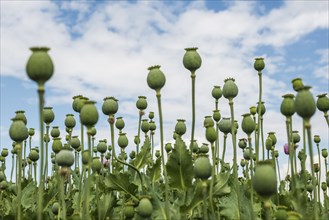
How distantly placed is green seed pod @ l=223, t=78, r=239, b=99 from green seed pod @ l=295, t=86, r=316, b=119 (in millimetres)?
1438

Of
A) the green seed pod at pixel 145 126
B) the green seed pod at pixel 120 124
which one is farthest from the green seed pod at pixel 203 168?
the green seed pod at pixel 145 126

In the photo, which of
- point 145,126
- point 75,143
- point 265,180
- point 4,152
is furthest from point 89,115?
point 4,152

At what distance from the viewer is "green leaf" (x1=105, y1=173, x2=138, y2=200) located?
14.2 feet

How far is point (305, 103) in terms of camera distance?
2814 millimetres

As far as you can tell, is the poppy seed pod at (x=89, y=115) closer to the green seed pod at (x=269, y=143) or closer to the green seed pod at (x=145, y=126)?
the green seed pod at (x=269, y=143)

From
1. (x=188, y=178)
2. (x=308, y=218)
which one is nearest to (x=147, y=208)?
(x=188, y=178)

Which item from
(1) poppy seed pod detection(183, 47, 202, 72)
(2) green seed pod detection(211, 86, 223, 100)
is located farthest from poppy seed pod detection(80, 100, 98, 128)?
(2) green seed pod detection(211, 86, 223, 100)

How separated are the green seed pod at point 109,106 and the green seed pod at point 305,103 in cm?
195

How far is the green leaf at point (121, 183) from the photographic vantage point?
171 inches

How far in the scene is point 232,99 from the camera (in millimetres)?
4285

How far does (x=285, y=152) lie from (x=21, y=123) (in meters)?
5.13

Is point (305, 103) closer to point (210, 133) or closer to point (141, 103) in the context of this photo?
point (210, 133)

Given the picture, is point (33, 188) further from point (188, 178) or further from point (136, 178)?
point (188, 178)

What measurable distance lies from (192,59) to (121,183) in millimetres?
1450
